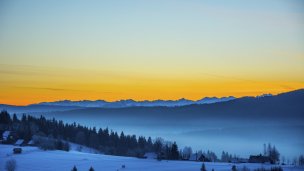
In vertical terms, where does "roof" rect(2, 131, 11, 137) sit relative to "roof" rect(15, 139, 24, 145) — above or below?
above

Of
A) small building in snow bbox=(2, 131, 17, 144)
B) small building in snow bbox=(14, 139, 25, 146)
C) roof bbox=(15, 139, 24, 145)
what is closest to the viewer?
small building in snow bbox=(14, 139, 25, 146)

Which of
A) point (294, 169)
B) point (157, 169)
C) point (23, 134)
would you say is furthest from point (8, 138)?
point (294, 169)

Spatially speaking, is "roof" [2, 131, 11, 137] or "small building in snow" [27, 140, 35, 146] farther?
"roof" [2, 131, 11, 137]

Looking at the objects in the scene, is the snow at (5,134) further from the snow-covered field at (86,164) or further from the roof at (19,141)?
the snow-covered field at (86,164)

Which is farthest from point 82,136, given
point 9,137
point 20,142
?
point 20,142

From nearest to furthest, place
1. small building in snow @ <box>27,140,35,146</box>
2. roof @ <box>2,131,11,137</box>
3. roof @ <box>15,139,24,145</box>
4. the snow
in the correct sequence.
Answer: small building in snow @ <box>27,140,35,146</box>
roof @ <box>15,139,24,145</box>
the snow
roof @ <box>2,131,11,137</box>

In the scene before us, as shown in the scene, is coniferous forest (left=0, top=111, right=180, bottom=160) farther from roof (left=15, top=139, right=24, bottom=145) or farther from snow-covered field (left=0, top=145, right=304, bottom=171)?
snow-covered field (left=0, top=145, right=304, bottom=171)

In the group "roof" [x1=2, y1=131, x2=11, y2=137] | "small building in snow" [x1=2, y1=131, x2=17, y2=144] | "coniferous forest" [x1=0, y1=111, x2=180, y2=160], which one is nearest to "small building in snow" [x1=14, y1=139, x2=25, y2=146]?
"small building in snow" [x1=2, y1=131, x2=17, y2=144]

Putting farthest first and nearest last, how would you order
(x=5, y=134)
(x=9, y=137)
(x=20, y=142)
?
1. (x=5, y=134)
2. (x=9, y=137)
3. (x=20, y=142)

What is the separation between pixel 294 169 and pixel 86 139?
357ft

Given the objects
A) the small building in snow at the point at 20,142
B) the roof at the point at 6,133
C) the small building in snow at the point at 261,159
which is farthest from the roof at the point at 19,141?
the small building in snow at the point at 261,159

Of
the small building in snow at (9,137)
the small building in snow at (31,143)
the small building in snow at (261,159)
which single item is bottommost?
the small building in snow at (261,159)

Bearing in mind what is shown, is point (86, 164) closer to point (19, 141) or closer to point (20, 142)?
point (20, 142)

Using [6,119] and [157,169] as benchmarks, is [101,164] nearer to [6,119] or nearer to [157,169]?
[157,169]
